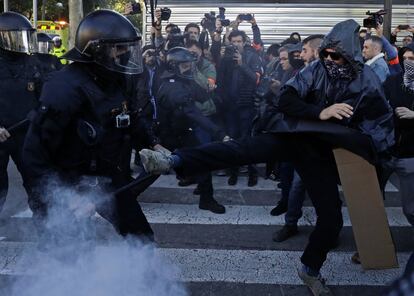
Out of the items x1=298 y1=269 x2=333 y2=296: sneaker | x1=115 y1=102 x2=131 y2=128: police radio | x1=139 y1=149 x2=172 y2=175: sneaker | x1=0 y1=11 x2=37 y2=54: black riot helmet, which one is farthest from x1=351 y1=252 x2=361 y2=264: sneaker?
x1=0 y1=11 x2=37 y2=54: black riot helmet

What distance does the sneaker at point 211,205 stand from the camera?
214 inches

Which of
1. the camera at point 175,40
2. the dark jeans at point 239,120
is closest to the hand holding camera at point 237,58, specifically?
the dark jeans at point 239,120

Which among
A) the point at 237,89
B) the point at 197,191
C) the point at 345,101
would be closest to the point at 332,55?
the point at 345,101

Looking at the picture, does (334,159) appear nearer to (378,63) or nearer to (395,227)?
(395,227)

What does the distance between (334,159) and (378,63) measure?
8.90 feet

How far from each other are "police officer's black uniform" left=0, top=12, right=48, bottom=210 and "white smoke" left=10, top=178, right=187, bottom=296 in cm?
165

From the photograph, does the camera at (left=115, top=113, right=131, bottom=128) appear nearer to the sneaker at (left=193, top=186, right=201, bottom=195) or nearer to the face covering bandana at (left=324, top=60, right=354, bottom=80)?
the face covering bandana at (left=324, top=60, right=354, bottom=80)

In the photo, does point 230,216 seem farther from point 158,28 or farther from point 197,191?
point 158,28

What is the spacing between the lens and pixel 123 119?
9.78 feet

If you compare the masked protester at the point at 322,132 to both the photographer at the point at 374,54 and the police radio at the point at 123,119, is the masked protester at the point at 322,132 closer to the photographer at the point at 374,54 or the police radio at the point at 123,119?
the police radio at the point at 123,119

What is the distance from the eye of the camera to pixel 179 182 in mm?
6676

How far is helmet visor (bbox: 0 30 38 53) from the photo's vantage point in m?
4.62

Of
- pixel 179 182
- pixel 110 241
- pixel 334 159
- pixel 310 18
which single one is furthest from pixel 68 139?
pixel 310 18

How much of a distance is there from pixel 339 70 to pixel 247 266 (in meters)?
1.70
